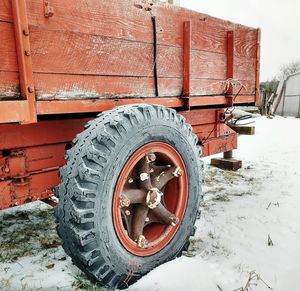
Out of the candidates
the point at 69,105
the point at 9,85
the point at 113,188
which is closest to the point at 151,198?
the point at 113,188

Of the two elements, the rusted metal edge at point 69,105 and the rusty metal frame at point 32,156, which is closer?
the rusted metal edge at point 69,105

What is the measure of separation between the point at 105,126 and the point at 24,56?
24.4 inches

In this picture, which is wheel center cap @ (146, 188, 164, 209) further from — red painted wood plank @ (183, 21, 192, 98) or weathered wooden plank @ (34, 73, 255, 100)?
red painted wood plank @ (183, 21, 192, 98)

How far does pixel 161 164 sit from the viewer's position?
261 cm

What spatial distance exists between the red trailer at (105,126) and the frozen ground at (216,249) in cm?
30

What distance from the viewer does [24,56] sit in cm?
188

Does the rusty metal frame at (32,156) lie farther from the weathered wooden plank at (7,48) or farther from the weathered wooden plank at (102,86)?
the weathered wooden plank at (7,48)

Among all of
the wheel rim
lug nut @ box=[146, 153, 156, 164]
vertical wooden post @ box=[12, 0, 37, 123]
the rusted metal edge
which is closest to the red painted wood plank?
the rusted metal edge

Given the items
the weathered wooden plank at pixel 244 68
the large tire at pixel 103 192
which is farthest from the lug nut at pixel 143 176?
the weathered wooden plank at pixel 244 68

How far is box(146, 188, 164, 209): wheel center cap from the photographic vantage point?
93.0 inches

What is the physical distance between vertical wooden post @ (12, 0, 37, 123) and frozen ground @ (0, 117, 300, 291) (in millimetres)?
1282

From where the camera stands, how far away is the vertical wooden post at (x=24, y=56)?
1839 millimetres

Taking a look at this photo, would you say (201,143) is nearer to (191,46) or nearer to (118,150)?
(191,46)

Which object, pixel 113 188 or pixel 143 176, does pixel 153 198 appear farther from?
pixel 113 188
